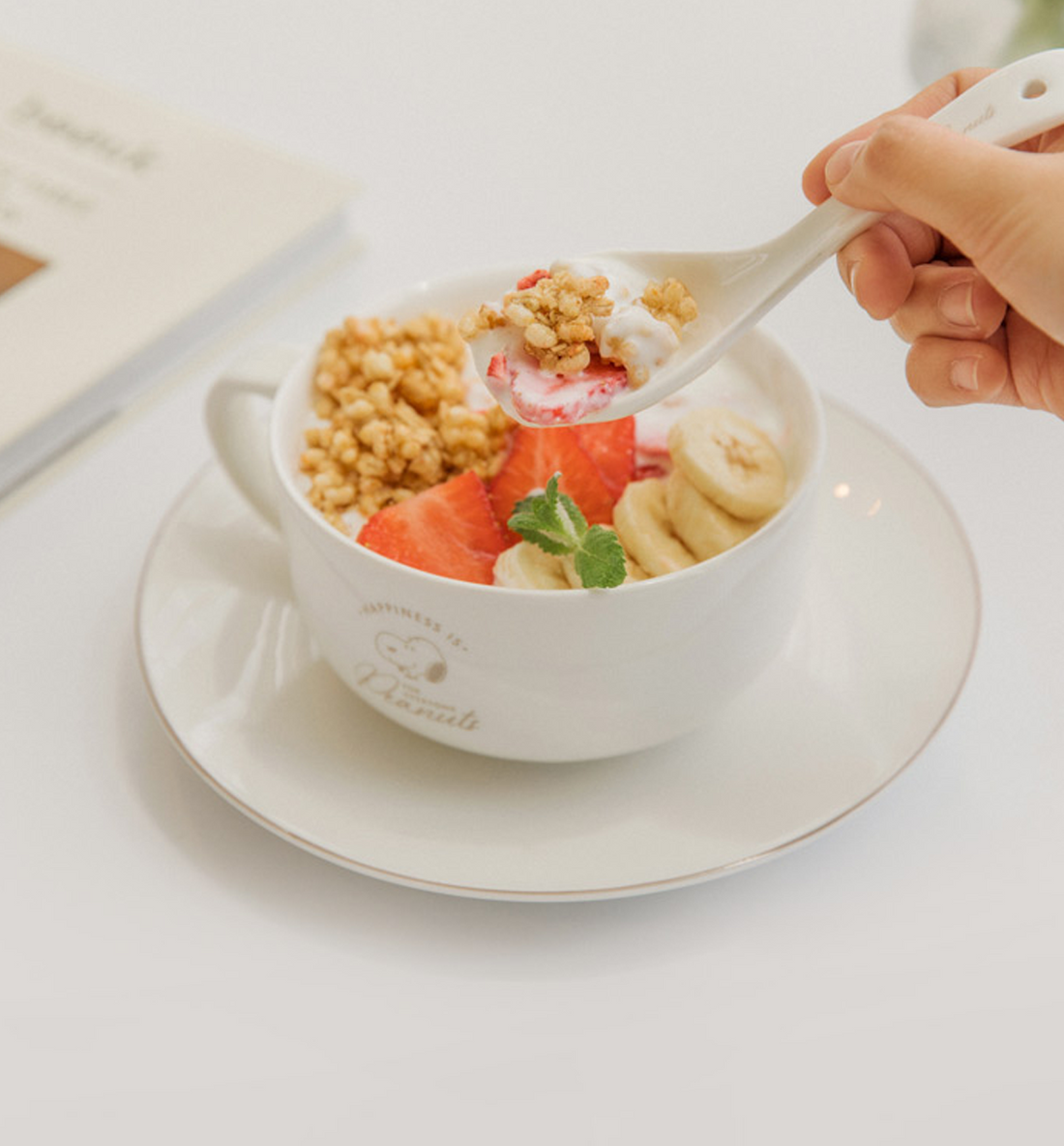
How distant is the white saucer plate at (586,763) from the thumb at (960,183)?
0.28 meters

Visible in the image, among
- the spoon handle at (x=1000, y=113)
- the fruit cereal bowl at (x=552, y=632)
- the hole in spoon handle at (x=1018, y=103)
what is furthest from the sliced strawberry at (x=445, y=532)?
the hole in spoon handle at (x=1018, y=103)

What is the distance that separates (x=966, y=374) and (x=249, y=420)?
1.54 ft

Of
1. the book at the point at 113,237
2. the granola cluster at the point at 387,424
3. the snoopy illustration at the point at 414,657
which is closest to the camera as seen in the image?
the snoopy illustration at the point at 414,657

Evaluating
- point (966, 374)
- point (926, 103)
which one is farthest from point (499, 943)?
point (926, 103)

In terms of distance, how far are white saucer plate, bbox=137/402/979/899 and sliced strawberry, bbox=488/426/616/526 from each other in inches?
6.1

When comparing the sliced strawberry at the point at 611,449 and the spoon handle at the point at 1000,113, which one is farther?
the sliced strawberry at the point at 611,449

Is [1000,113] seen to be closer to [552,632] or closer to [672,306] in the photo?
[672,306]

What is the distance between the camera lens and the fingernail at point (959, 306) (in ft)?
2.82

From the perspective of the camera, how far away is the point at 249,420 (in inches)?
36.7

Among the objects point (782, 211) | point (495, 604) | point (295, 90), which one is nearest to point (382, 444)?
point (495, 604)

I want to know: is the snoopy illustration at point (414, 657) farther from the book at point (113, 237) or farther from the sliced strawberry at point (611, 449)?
the book at point (113, 237)

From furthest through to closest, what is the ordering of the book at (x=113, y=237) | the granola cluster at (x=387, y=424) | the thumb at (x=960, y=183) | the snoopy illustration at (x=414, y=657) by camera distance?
1. the book at (x=113, y=237)
2. the granola cluster at (x=387, y=424)
3. the snoopy illustration at (x=414, y=657)
4. the thumb at (x=960, y=183)

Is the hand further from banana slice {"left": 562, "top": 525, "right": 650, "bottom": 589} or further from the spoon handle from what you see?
banana slice {"left": 562, "top": 525, "right": 650, "bottom": 589}

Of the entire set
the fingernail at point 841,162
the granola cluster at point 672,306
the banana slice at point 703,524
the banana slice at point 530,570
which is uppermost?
the fingernail at point 841,162
